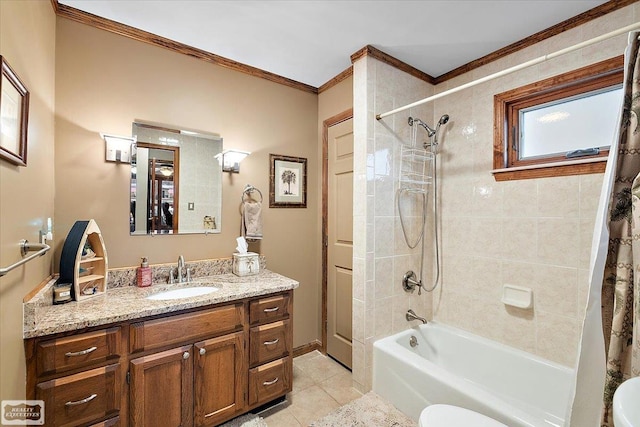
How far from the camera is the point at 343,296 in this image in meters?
2.49

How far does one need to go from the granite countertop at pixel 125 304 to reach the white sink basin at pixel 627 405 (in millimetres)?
1528

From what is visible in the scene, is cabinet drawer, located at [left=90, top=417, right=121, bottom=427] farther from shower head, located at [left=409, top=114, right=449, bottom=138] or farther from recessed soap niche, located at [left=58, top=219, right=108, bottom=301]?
shower head, located at [left=409, top=114, right=449, bottom=138]

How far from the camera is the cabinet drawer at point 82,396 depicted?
121 centimetres

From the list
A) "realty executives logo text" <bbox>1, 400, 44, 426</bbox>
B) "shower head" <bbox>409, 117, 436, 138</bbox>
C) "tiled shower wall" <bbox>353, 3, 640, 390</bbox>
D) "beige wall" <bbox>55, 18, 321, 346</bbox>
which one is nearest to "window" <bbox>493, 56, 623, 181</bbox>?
"tiled shower wall" <bbox>353, 3, 640, 390</bbox>

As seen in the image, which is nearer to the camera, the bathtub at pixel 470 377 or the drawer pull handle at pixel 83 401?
the drawer pull handle at pixel 83 401

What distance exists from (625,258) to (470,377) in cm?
147

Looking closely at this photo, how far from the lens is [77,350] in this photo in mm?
1269

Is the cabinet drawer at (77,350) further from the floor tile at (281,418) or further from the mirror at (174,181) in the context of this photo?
the floor tile at (281,418)

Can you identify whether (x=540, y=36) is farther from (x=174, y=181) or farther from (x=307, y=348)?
(x=307, y=348)

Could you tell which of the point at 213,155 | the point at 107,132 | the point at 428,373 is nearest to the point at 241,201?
the point at 213,155

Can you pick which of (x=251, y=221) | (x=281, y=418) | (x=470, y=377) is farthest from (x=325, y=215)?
(x=470, y=377)

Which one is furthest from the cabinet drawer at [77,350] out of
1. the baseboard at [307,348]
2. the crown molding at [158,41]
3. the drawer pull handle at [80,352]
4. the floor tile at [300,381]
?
the crown molding at [158,41]

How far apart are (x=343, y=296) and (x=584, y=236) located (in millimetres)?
1707

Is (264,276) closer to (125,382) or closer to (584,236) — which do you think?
(125,382)
